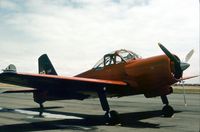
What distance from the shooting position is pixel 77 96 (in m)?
14.5

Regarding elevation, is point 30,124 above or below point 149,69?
below

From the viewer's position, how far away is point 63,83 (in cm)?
1217

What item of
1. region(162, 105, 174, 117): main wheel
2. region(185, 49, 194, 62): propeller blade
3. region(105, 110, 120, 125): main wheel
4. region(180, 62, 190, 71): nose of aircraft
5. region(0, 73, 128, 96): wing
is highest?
region(185, 49, 194, 62): propeller blade

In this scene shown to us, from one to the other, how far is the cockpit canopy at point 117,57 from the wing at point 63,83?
47.6 inches

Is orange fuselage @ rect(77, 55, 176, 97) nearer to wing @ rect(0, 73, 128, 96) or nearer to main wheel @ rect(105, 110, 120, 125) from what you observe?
wing @ rect(0, 73, 128, 96)

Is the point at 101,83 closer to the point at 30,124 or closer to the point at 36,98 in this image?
the point at 30,124

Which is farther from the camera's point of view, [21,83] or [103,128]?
[21,83]

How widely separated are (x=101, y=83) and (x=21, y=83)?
10.7 ft

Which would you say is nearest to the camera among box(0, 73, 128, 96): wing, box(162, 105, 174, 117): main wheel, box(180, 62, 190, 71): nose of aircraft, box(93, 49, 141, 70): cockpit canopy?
box(0, 73, 128, 96): wing

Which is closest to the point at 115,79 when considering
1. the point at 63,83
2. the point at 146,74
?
the point at 146,74

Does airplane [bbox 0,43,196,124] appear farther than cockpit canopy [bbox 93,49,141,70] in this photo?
No

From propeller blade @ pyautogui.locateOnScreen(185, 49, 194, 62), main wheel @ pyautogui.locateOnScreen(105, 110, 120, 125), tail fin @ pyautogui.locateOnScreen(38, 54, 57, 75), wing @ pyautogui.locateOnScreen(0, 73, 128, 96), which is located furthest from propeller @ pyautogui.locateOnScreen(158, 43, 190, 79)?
tail fin @ pyautogui.locateOnScreen(38, 54, 57, 75)

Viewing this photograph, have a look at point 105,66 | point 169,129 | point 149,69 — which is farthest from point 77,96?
point 169,129

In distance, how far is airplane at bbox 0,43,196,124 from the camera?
1153cm
